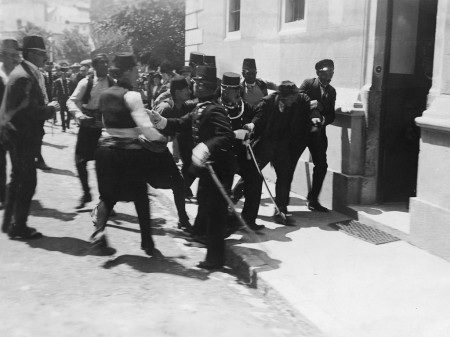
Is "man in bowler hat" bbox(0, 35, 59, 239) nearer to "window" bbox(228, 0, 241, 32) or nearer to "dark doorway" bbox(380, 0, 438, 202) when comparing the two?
"dark doorway" bbox(380, 0, 438, 202)

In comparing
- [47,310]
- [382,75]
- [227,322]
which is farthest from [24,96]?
[382,75]

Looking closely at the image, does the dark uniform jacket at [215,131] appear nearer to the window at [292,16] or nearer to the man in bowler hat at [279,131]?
the man in bowler hat at [279,131]

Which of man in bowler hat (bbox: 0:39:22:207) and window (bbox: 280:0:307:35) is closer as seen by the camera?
man in bowler hat (bbox: 0:39:22:207)

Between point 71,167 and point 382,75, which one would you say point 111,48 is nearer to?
point 71,167

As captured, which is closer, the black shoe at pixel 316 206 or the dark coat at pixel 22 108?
the dark coat at pixel 22 108

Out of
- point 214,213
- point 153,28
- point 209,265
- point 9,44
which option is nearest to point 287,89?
point 214,213

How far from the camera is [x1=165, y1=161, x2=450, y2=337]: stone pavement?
4.17 meters

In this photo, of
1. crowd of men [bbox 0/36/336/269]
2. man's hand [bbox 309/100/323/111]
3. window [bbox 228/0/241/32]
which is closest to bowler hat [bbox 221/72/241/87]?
crowd of men [bbox 0/36/336/269]

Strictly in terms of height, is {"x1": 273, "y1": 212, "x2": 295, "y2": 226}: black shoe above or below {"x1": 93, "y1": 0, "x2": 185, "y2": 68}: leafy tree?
below

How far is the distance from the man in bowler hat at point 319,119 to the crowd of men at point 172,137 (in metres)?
0.01

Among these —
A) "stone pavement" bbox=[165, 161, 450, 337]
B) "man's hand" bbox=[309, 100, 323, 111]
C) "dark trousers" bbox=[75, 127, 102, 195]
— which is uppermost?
"man's hand" bbox=[309, 100, 323, 111]

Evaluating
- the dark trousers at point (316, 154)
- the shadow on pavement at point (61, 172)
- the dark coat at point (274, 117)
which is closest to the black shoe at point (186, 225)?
the dark coat at point (274, 117)

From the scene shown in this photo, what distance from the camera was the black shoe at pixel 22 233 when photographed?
6.06 meters

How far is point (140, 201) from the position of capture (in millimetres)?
5555
